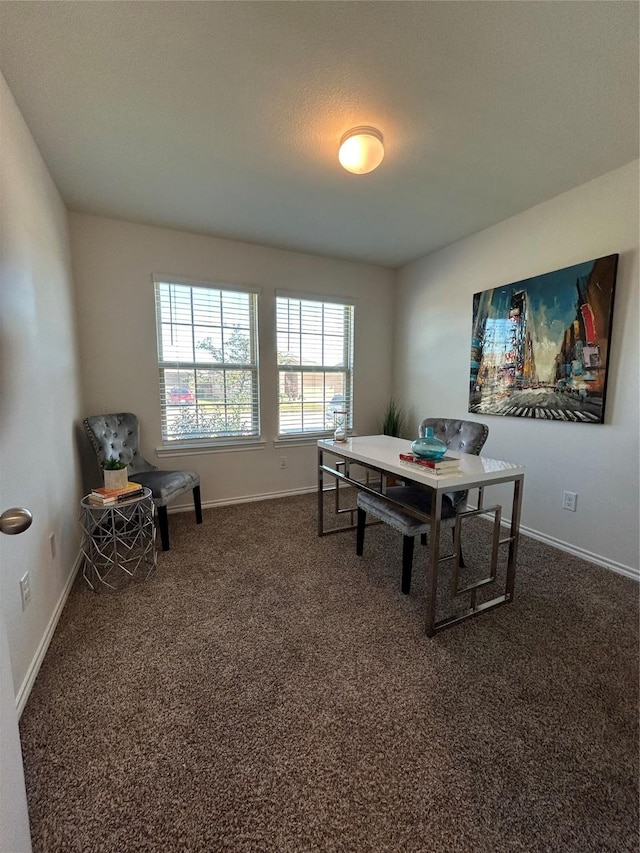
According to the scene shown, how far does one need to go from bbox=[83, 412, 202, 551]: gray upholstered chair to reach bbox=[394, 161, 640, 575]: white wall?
259 centimetres

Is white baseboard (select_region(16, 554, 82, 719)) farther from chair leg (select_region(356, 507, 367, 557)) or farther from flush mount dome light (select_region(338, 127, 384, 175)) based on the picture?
flush mount dome light (select_region(338, 127, 384, 175))

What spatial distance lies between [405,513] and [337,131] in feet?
6.98

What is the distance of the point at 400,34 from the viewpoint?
135 cm

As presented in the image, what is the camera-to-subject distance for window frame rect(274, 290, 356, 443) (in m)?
3.60

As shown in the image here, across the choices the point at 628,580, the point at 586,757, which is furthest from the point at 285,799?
the point at 628,580

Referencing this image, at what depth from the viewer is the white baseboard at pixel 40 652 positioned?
1.29m

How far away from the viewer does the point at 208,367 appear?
10.9 feet

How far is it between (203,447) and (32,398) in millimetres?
1726

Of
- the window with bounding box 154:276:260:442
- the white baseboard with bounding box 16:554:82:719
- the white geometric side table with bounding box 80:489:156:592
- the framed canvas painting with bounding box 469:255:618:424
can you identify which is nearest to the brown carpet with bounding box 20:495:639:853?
the white baseboard with bounding box 16:554:82:719

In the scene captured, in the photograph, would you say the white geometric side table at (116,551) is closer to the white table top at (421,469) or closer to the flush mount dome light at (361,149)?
the white table top at (421,469)

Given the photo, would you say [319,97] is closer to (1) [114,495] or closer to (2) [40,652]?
(1) [114,495]

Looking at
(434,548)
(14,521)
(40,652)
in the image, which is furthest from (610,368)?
(40,652)

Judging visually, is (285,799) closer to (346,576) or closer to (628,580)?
(346,576)

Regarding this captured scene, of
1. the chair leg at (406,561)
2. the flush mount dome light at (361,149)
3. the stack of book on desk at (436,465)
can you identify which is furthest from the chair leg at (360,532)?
the flush mount dome light at (361,149)
